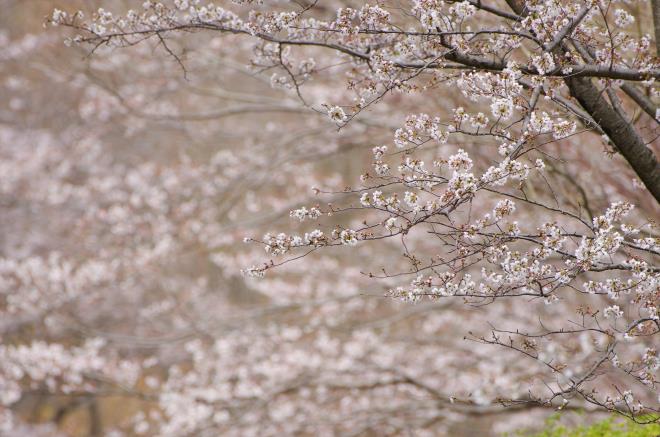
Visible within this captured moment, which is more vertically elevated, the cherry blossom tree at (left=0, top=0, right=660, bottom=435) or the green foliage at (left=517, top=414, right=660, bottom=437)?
the cherry blossom tree at (left=0, top=0, right=660, bottom=435)

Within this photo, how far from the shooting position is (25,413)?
13.9 metres

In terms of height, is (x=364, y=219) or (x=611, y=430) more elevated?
(x=364, y=219)

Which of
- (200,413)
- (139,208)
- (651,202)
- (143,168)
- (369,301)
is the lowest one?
(200,413)

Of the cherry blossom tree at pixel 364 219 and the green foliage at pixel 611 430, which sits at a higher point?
the cherry blossom tree at pixel 364 219

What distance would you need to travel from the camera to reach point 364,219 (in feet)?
21.1

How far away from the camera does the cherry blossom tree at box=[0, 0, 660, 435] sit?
106 inches

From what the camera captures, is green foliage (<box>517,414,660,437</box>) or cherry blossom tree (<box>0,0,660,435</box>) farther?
green foliage (<box>517,414,660,437</box>)

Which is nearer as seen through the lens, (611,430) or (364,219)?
(611,430)

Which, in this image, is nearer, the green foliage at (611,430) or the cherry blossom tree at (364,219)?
the cherry blossom tree at (364,219)

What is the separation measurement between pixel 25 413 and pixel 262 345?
6994 millimetres

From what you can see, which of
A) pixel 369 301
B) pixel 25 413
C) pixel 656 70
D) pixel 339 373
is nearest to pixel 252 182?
pixel 339 373

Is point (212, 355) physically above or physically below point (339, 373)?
above

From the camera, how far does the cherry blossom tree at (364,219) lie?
269 centimetres

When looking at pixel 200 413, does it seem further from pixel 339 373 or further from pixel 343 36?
pixel 343 36
